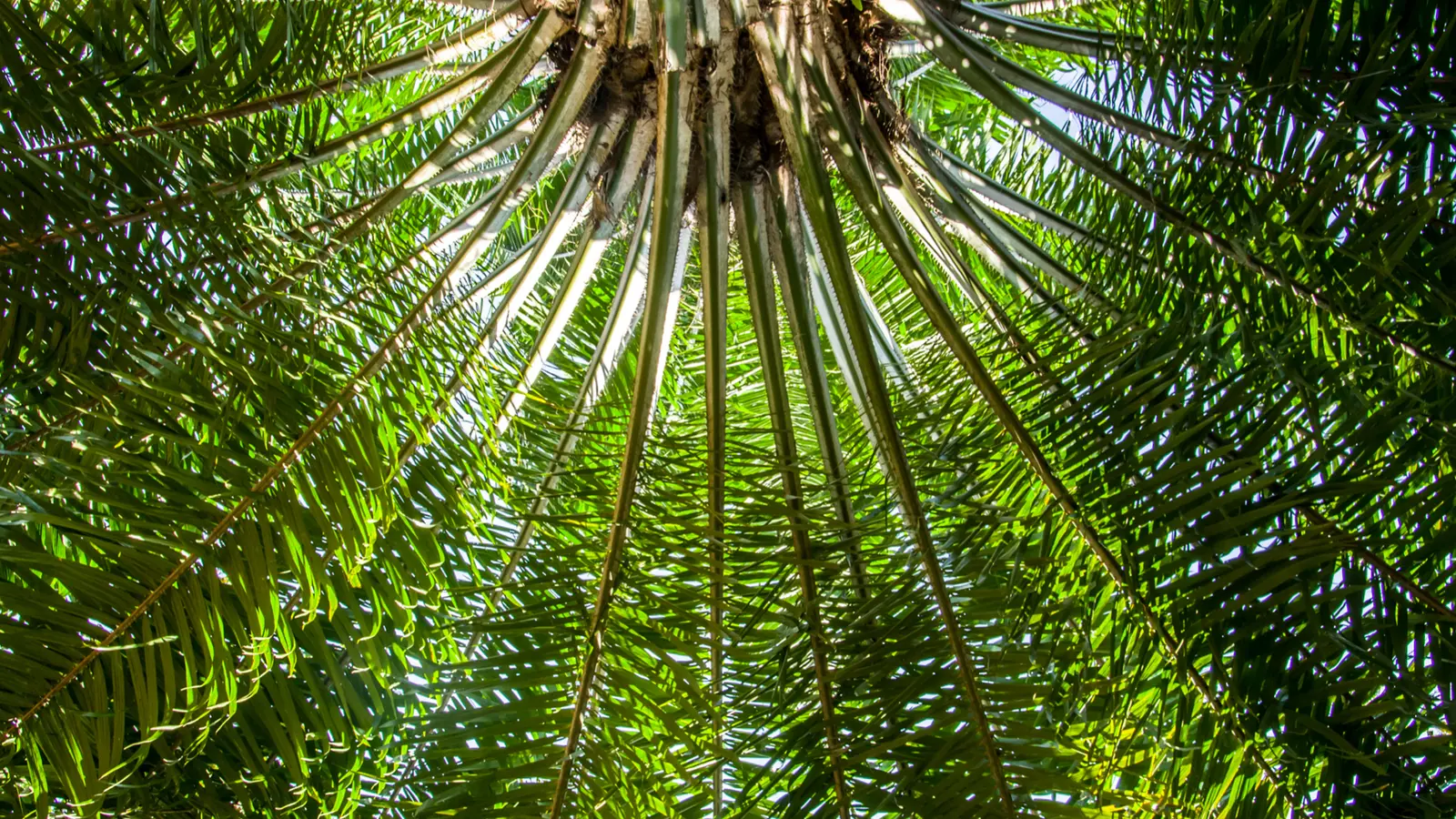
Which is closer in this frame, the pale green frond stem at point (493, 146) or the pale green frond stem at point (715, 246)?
the pale green frond stem at point (715, 246)

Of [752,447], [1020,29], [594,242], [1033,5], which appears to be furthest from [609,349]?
[1033,5]

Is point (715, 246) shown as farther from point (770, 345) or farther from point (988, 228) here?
point (988, 228)

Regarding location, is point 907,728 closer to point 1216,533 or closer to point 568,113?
point 1216,533

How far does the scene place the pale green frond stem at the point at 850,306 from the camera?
2.28 metres

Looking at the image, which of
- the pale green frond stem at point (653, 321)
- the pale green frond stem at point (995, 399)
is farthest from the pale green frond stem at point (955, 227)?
the pale green frond stem at point (653, 321)

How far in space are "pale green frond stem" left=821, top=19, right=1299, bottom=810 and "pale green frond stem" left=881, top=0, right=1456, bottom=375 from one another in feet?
0.84

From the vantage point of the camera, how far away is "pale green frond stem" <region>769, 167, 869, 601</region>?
2812 mm

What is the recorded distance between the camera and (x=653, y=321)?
2.52 metres

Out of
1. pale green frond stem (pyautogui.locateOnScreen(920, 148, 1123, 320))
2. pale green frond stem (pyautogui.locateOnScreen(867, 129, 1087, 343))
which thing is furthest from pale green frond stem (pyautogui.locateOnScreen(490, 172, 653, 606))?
pale green frond stem (pyautogui.locateOnScreen(920, 148, 1123, 320))

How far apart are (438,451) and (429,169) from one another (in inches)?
22.6

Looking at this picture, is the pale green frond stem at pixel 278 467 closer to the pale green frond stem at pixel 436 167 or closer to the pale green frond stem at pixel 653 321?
the pale green frond stem at pixel 436 167

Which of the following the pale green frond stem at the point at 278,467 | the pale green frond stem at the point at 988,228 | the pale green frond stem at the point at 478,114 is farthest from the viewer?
the pale green frond stem at the point at 988,228

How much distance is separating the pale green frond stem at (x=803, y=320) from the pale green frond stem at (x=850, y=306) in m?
0.32

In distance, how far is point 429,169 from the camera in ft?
8.52
